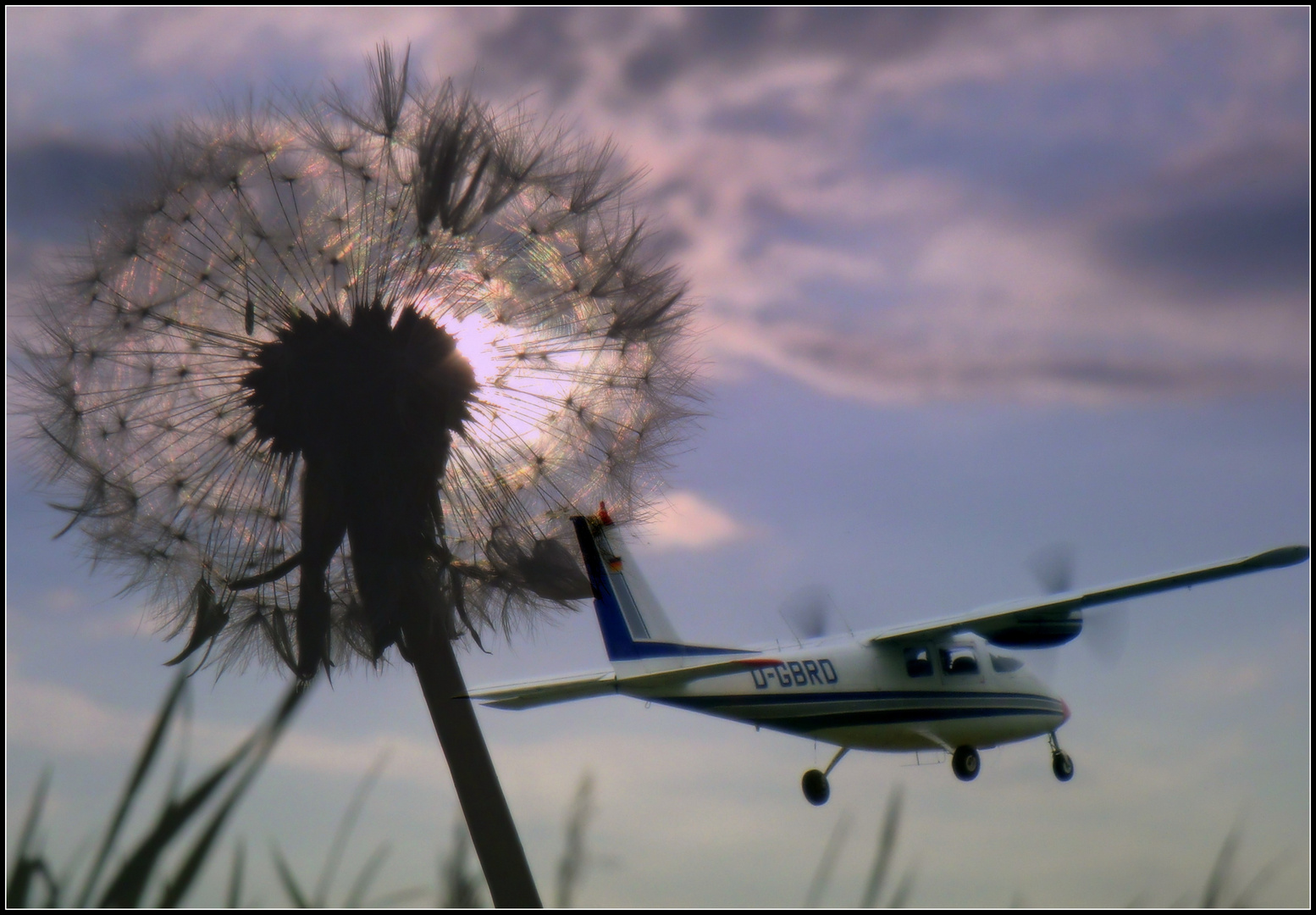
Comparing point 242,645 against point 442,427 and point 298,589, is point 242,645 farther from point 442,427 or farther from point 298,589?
point 442,427

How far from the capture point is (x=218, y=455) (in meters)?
8.91

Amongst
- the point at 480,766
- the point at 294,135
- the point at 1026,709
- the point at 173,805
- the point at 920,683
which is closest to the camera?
the point at 173,805

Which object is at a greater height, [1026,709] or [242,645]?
[242,645]

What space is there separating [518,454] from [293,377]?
1.80 meters

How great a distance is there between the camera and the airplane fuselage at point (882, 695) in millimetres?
15508

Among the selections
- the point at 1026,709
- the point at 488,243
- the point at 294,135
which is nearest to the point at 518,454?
the point at 488,243

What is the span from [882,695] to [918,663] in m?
0.91

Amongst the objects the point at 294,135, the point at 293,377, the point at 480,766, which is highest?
the point at 294,135

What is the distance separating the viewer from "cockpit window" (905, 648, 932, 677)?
1727cm

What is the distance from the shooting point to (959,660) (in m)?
17.9

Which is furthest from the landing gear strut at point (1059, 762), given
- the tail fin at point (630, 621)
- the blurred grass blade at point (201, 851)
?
the blurred grass blade at point (201, 851)

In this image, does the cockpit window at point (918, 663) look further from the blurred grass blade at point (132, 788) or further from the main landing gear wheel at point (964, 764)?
the blurred grass blade at point (132, 788)

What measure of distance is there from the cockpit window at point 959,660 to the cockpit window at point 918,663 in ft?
1.21

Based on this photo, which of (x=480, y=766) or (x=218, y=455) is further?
(x=218, y=455)
